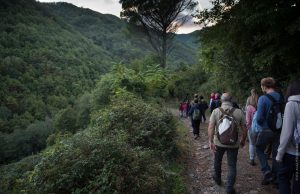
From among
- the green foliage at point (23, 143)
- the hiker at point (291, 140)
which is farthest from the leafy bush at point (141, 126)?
the green foliage at point (23, 143)

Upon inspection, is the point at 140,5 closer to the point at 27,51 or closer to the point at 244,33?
the point at 244,33

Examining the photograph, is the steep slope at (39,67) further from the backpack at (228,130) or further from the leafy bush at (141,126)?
the backpack at (228,130)

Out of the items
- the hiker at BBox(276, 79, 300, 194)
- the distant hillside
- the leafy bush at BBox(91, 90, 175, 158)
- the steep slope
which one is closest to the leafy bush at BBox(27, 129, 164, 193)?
the leafy bush at BBox(91, 90, 175, 158)

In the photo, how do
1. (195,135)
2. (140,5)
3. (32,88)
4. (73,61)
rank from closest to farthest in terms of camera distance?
(195,135), (140,5), (32,88), (73,61)

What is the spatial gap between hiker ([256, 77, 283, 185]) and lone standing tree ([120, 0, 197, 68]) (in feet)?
76.0

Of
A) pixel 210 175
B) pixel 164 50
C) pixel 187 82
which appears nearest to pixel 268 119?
pixel 210 175

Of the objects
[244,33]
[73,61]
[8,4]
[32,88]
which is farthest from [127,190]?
[8,4]

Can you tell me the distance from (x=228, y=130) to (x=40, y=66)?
98.7 meters

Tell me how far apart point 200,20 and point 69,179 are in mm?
6608

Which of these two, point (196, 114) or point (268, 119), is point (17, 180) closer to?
point (268, 119)

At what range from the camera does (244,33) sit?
28.9ft

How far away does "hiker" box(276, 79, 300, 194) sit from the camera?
3.71 metres

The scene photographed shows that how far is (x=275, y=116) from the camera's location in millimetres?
5012

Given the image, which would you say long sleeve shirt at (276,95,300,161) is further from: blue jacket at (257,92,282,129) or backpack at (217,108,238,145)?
backpack at (217,108,238,145)
